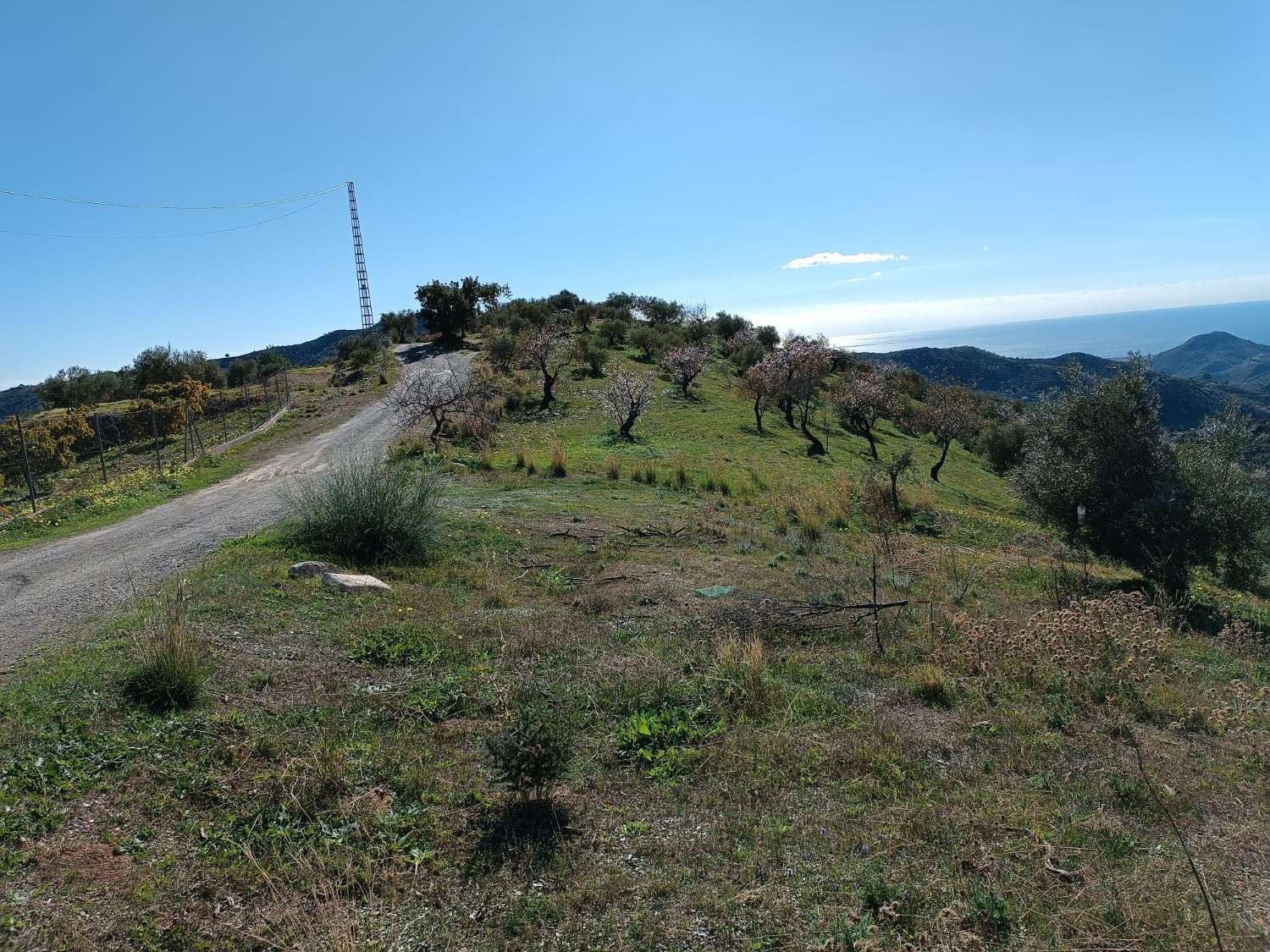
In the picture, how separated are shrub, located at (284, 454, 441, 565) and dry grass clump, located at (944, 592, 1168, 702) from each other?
25.8 ft

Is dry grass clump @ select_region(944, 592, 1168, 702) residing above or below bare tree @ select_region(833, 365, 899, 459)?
below

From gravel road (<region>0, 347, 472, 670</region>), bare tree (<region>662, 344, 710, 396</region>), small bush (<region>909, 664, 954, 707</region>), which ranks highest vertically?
bare tree (<region>662, 344, 710, 396</region>)

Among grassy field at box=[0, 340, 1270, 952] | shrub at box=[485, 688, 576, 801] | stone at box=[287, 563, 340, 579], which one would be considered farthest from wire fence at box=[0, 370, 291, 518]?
shrub at box=[485, 688, 576, 801]

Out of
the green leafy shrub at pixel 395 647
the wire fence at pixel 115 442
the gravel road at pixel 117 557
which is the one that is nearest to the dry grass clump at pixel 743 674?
the green leafy shrub at pixel 395 647

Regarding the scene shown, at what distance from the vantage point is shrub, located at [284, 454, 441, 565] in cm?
1047

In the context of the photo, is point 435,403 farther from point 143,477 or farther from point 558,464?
point 143,477

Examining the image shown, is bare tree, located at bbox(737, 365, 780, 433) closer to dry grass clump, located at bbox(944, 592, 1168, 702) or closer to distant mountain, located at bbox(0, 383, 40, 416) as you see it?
dry grass clump, located at bbox(944, 592, 1168, 702)

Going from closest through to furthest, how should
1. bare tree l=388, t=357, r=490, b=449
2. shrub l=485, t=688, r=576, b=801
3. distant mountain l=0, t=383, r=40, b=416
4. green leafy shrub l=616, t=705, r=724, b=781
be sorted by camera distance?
1. shrub l=485, t=688, r=576, b=801
2. green leafy shrub l=616, t=705, r=724, b=781
3. bare tree l=388, t=357, r=490, b=449
4. distant mountain l=0, t=383, r=40, b=416

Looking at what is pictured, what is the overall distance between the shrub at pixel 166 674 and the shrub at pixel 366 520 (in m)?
4.59

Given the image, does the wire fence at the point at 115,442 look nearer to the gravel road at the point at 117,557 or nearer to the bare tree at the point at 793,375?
the gravel road at the point at 117,557

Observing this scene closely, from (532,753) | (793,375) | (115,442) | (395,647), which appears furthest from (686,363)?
(532,753)

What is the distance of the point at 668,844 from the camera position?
428 centimetres

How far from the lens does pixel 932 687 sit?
6547 mm

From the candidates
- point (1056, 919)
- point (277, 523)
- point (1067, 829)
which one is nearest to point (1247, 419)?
point (1067, 829)
